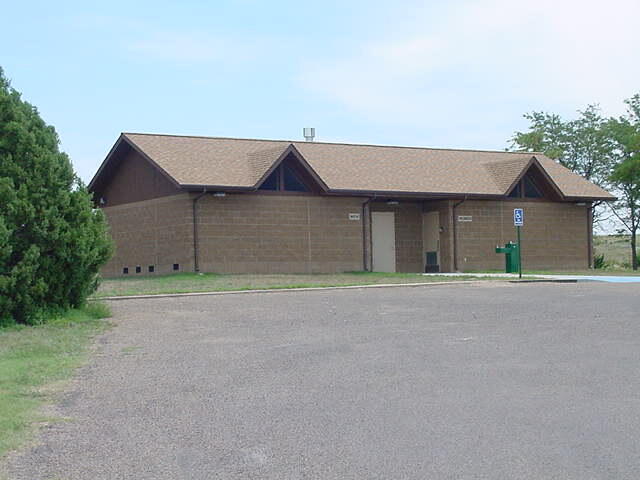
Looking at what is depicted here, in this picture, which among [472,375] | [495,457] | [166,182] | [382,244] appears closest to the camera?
[495,457]

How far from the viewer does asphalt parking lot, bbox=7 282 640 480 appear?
20.4 ft

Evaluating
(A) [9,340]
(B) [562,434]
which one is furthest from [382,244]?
(B) [562,434]

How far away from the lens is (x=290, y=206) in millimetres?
31609

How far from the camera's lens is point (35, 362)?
11180 millimetres

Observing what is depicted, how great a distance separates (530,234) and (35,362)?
94.4ft

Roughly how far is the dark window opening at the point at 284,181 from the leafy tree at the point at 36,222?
48.4ft

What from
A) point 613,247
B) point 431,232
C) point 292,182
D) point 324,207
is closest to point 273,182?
point 292,182

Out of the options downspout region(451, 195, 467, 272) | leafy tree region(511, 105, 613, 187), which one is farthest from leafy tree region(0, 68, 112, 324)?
leafy tree region(511, 105, 613, 187)

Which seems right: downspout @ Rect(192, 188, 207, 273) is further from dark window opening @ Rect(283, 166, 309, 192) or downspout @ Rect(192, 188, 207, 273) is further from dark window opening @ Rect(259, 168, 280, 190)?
dark window opening @ Rect(283, 166, 309, 192)

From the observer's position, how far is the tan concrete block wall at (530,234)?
35594 millimetres

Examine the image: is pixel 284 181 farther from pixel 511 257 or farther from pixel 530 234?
pixel 530 234

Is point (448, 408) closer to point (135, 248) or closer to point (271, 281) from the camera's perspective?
point (271, 281)

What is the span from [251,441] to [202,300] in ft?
45.6

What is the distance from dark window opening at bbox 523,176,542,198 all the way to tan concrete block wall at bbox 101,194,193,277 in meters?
15.1
